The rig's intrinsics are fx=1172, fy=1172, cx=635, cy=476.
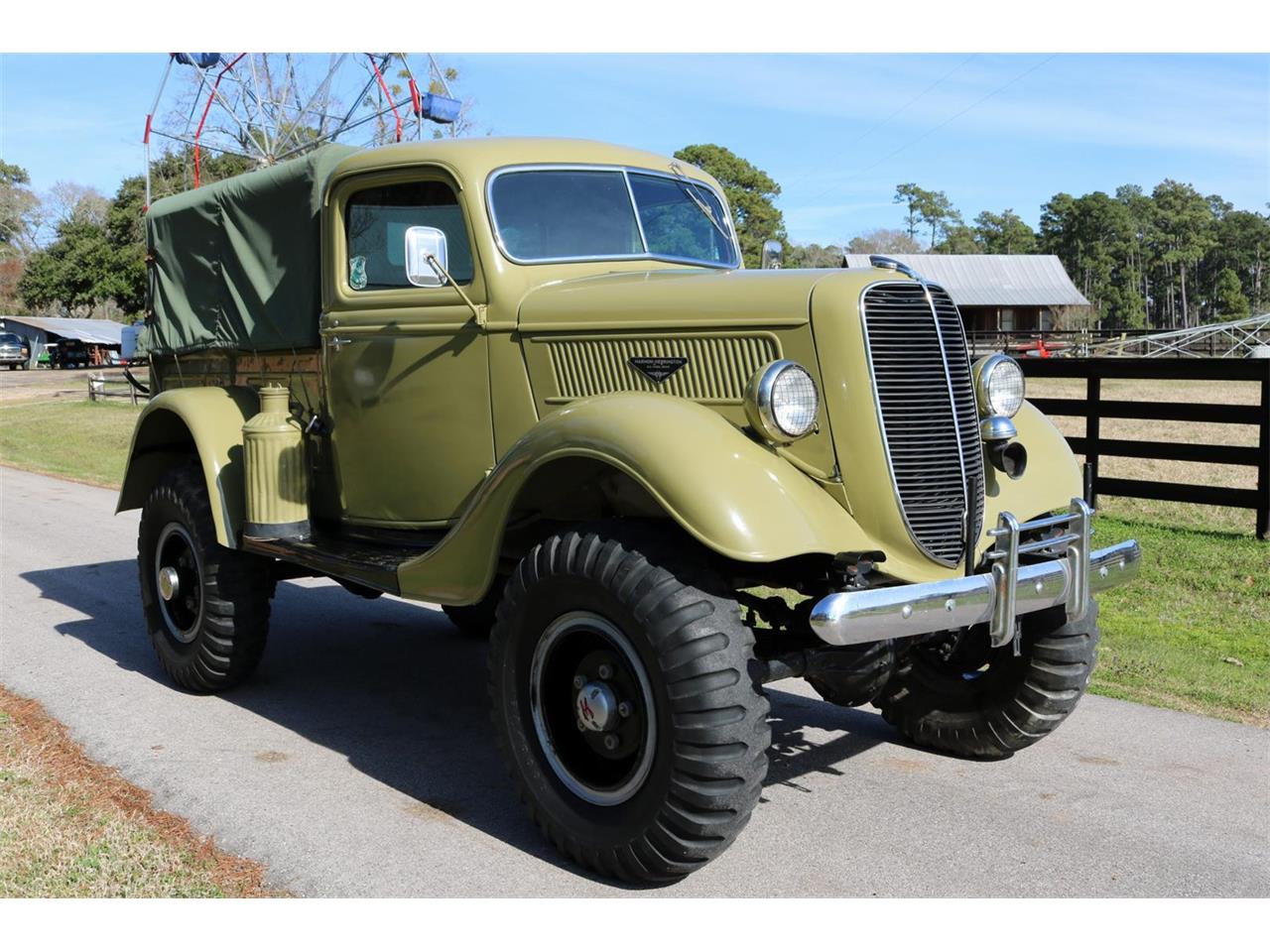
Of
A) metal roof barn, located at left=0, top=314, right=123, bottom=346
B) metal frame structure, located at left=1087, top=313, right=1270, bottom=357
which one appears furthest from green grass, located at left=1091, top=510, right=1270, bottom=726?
metal roof barn, located at left=0, top=314, right=123, bottom=346

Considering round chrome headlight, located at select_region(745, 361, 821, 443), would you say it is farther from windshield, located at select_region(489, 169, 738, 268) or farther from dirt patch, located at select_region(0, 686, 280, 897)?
dirt patch, located at select_region(0, 686, 280, 897)

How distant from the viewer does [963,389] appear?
4.07 metres

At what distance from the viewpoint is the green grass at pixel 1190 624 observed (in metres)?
5.52

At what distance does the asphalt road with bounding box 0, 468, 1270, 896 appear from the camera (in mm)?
3637

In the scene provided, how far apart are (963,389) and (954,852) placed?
155cm

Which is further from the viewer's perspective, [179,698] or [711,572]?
[179,698]

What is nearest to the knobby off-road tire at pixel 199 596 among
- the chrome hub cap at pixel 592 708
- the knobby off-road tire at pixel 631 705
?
the knobby off-road tire at pixel 631 705

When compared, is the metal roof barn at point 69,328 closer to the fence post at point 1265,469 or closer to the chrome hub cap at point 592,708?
the fence post at point 1265,469

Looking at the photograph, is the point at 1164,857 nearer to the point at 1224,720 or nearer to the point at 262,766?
the point at 1224,720

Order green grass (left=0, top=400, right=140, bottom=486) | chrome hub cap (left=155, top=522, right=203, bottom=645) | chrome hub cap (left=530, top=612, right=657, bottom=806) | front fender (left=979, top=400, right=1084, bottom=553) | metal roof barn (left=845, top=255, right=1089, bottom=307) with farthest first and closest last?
metal roof barn (left=845, top=255, right=1089, bottom=307), green grass (left=0, top=400, right=140, bottom=486), chrome hub cap (left=155, top=522, right=203, bottom=645), front fender (left=979, top=400, right=1084, bottom=553), chrome hub cap (left=530, top=612, right=657, bottom=806)

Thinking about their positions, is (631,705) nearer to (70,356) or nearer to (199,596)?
(199,596)

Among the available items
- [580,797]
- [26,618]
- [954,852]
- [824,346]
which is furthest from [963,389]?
[26,618]

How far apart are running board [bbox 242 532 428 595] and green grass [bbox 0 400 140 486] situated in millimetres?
7810

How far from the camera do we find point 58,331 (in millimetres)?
58344
